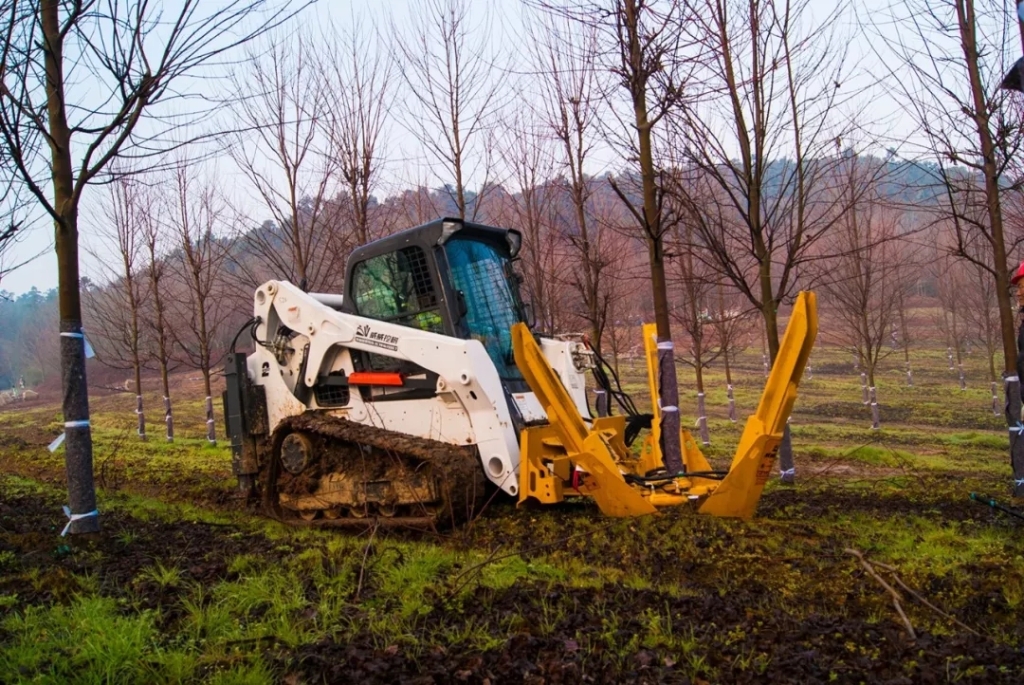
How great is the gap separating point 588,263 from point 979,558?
21.3 feet

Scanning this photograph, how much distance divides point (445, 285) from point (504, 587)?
356 cm

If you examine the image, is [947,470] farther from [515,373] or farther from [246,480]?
[246,480]

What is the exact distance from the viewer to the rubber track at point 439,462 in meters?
6.73

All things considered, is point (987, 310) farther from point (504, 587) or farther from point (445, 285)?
point (504, 587)

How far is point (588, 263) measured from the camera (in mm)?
10750

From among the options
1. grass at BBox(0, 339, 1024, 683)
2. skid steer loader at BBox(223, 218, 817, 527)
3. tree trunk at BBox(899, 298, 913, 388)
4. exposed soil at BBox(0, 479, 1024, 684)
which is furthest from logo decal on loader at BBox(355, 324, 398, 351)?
tree trunk at BBox(899, 298, 913, 388)

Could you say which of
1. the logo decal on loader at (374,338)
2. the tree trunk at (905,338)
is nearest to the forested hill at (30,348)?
the tree trunk at (905,338)

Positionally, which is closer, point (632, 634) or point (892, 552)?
point (632, 634)

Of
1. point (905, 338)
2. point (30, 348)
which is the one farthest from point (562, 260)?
point (30, 348)

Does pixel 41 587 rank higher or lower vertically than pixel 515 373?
lower

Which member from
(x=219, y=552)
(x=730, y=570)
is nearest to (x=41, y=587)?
(x=219, y=552)

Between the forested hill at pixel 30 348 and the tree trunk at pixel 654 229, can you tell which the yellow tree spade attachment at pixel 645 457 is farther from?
the forested hill at pixel 30 348

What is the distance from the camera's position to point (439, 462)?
677 centimetres

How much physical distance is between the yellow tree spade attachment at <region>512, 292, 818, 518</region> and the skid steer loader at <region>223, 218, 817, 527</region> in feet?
0.04
